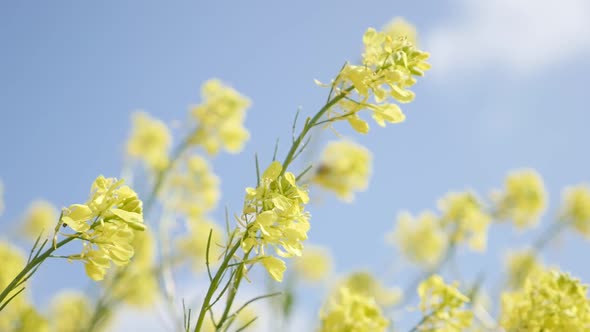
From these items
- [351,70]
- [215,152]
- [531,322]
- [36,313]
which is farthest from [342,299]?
[215,152]

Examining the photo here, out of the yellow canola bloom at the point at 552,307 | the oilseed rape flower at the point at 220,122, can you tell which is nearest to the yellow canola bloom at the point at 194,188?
the oilseed rape flower at the point at 220,122

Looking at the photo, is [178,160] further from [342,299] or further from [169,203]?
[342,299]

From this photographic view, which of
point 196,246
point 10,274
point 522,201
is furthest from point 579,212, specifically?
point 10,274

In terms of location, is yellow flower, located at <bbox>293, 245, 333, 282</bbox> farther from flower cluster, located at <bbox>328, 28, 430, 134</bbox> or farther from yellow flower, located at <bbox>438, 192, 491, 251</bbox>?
flower cluster, located at <bbox>328, 28, 430, 134</bbox>

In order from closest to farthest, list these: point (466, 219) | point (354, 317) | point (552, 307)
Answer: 1. point (552, 307)
2. point (354, 317)
3. point (466, 219)

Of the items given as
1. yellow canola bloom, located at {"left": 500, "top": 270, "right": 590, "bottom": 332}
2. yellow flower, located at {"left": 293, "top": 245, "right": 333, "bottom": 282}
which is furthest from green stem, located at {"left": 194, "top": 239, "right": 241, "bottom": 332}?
yellow flower, located at {"left": 293, "top": 245, "right": 333, "bottom": 282}

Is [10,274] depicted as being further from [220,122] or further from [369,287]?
[369,287]
